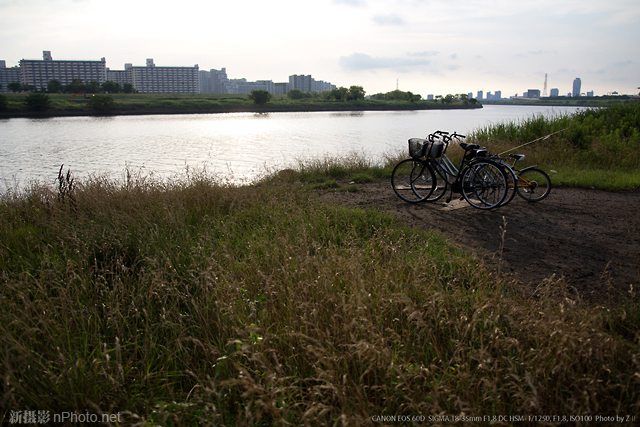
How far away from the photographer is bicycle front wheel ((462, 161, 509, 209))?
22.1ft

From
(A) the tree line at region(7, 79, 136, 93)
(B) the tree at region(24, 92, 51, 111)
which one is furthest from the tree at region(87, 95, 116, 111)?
(A) the tree line at region(7, 79, 136, 93)

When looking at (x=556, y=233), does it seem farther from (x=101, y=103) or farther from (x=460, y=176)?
(x=101, y=103)

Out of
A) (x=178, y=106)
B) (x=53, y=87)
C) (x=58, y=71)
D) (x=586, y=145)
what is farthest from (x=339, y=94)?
(x=58, y=71)

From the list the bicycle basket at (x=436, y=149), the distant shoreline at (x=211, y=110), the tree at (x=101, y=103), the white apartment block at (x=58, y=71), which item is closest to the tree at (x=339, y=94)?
the distant shoreline at (x=211, y=110)

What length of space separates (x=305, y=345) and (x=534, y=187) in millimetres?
6420

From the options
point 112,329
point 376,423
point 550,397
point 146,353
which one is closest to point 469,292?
point 550,397

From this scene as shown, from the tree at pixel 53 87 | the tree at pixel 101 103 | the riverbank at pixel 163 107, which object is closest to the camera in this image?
the riverbank at pixel 163 107

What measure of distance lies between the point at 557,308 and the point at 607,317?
1.02ft

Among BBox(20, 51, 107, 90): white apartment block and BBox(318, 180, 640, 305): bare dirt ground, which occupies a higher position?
BBox(20, 51, 107, 90): white apartment block

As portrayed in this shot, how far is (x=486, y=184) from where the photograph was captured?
6.82 meters

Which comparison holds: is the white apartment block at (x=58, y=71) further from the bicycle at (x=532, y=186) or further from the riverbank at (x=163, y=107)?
the bicycle at (x=532, y=186)

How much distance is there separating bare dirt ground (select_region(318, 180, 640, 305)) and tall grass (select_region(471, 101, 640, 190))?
103cm

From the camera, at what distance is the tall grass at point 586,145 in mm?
9008

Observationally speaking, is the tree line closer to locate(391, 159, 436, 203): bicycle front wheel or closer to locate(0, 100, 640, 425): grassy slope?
locate(391, 159, 436, 203): bicycle front wheel
